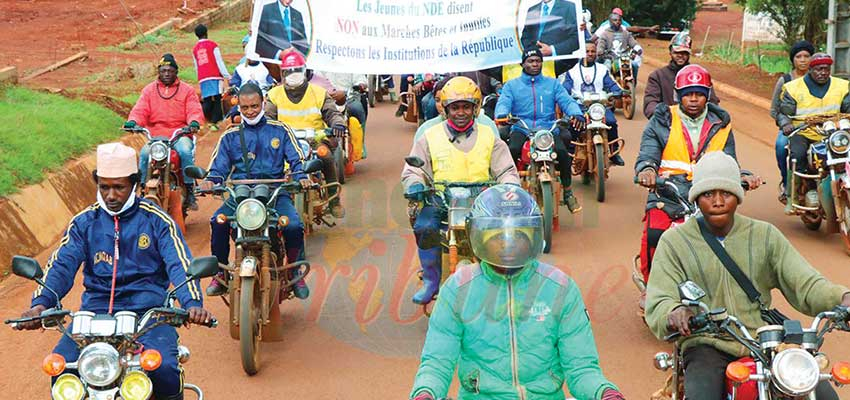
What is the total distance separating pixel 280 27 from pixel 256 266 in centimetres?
589

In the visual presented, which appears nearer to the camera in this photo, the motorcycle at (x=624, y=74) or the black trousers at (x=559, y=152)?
the black trousers at (x=559, y=152)

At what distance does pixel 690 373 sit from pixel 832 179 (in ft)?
20.0

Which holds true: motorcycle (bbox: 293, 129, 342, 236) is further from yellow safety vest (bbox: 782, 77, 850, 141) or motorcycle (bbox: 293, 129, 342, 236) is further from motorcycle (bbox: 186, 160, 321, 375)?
yellow safety vest (bbox: 782, 77, 850, 141)

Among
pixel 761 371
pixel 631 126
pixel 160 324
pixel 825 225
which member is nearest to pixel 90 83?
pixel 631 126

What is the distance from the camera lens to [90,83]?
22.2m

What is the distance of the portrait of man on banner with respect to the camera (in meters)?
12.9

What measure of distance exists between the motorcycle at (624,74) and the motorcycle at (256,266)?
12912mm

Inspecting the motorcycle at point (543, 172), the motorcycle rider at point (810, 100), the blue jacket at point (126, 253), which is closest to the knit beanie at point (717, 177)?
the blue jacket at point (126, 253)

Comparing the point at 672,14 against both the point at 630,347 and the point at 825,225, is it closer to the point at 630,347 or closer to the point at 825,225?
the point at 825,225

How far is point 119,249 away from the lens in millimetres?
6234

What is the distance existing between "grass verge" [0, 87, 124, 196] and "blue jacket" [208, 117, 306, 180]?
10.9 ft

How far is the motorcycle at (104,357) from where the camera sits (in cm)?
500

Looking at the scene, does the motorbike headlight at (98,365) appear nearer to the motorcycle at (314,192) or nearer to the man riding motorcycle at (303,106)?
the motorcycle at (314,192)

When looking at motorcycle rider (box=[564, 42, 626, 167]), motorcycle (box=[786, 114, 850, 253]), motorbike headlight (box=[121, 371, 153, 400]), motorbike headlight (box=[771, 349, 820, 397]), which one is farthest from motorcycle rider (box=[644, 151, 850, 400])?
motorcycle rider (box=[564, 42, 626, 167])
